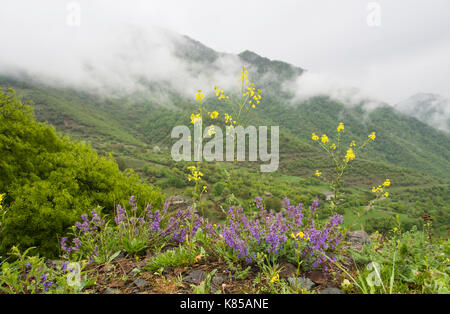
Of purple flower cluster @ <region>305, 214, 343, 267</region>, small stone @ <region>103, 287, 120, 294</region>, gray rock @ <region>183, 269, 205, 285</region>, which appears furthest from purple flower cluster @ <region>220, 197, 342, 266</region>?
small stone @ <region>103, 287, 120, 294</region>

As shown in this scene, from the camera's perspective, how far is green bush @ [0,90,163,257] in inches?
218

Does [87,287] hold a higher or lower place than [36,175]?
lower

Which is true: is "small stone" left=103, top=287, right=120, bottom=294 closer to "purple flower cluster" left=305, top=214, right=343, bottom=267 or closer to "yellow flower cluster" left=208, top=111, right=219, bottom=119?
"purple flower cluster" left=305, top=214, right=343, bottom=267

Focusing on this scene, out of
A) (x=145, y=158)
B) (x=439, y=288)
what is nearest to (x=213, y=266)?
(x=439, y=288)

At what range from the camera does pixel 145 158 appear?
111375 millimetres

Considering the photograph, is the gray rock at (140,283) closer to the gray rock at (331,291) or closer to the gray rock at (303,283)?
the gray rock at (303,283)

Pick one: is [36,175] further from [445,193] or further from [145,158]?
[445,193]

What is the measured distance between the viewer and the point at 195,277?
2787 millimetres

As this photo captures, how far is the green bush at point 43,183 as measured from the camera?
5.53 meters

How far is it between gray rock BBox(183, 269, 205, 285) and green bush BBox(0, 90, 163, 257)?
2.52 meters

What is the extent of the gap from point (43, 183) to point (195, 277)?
580 cm

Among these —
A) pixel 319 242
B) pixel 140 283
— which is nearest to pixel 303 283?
pixel 319 242
